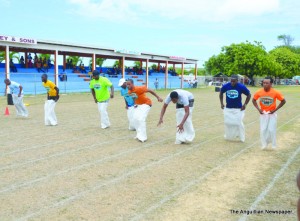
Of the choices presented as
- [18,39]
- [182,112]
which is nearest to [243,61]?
[18,39]

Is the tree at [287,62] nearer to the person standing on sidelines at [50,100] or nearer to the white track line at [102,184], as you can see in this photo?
the person standing on sidelines at [50,100]

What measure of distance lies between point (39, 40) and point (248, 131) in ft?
79.2

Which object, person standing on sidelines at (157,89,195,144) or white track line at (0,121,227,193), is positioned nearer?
white track line at (0,121,227,193)

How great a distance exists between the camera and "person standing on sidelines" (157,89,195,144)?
29.3 ft

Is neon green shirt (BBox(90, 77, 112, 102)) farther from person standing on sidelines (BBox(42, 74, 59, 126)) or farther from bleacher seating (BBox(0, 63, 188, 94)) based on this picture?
bleacher seating (BBox(0, 63, 188, 94))

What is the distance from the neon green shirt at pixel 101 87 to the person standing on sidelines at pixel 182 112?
3099mm

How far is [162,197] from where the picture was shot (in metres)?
5.36

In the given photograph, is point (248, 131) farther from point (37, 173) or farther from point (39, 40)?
point (39, 40)

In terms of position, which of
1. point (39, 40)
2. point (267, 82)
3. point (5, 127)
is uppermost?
point (39, 40)

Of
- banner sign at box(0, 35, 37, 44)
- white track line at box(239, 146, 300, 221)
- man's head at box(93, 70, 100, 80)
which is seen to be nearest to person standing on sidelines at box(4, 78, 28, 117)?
man's head at box(93, 70, 100, 80)

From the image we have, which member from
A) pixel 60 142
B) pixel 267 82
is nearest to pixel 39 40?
pixel 60 142

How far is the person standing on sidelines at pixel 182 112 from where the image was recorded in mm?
8930

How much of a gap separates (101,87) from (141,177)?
5961mm

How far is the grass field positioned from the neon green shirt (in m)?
1.44
